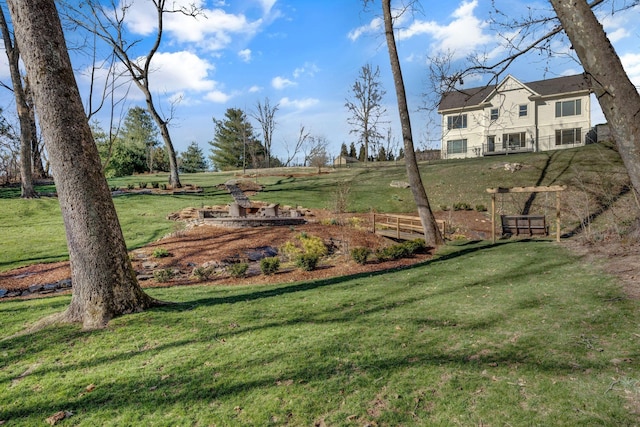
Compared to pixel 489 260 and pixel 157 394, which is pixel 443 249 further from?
pixel 157 394

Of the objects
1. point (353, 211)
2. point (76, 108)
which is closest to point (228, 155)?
point (353, 211)

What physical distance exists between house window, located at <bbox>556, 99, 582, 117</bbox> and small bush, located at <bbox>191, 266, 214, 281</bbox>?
1380 inches

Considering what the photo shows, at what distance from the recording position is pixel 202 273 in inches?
356

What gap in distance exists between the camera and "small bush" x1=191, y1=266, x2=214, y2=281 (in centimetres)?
906

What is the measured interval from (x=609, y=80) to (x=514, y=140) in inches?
1388

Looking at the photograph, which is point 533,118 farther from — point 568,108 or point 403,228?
point 403,228

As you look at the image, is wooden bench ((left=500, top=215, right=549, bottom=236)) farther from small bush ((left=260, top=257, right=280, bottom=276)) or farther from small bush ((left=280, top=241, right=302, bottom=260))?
small bush ((left=260, top=257, right=280, bottom=276))

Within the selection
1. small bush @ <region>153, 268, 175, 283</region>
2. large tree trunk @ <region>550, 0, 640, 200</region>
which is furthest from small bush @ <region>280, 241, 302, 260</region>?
large tree trunk @ <region>550, 0, 640, 200</region>

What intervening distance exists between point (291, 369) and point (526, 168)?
2502 centimetres

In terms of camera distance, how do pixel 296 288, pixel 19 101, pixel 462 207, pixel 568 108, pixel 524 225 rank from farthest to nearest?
1. pixel 568 108
2. pixel 462 207
3. pixel 19 101
4. pixel 524 225
5. pixel 296 288

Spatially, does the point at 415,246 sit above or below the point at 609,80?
below

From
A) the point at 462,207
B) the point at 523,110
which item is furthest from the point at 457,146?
the point at 462,207

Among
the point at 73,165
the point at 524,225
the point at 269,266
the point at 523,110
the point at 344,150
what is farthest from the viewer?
the point at 344,150

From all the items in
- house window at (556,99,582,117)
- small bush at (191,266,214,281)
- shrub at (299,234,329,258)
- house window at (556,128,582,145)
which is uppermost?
house window at (556,99,582,117)
